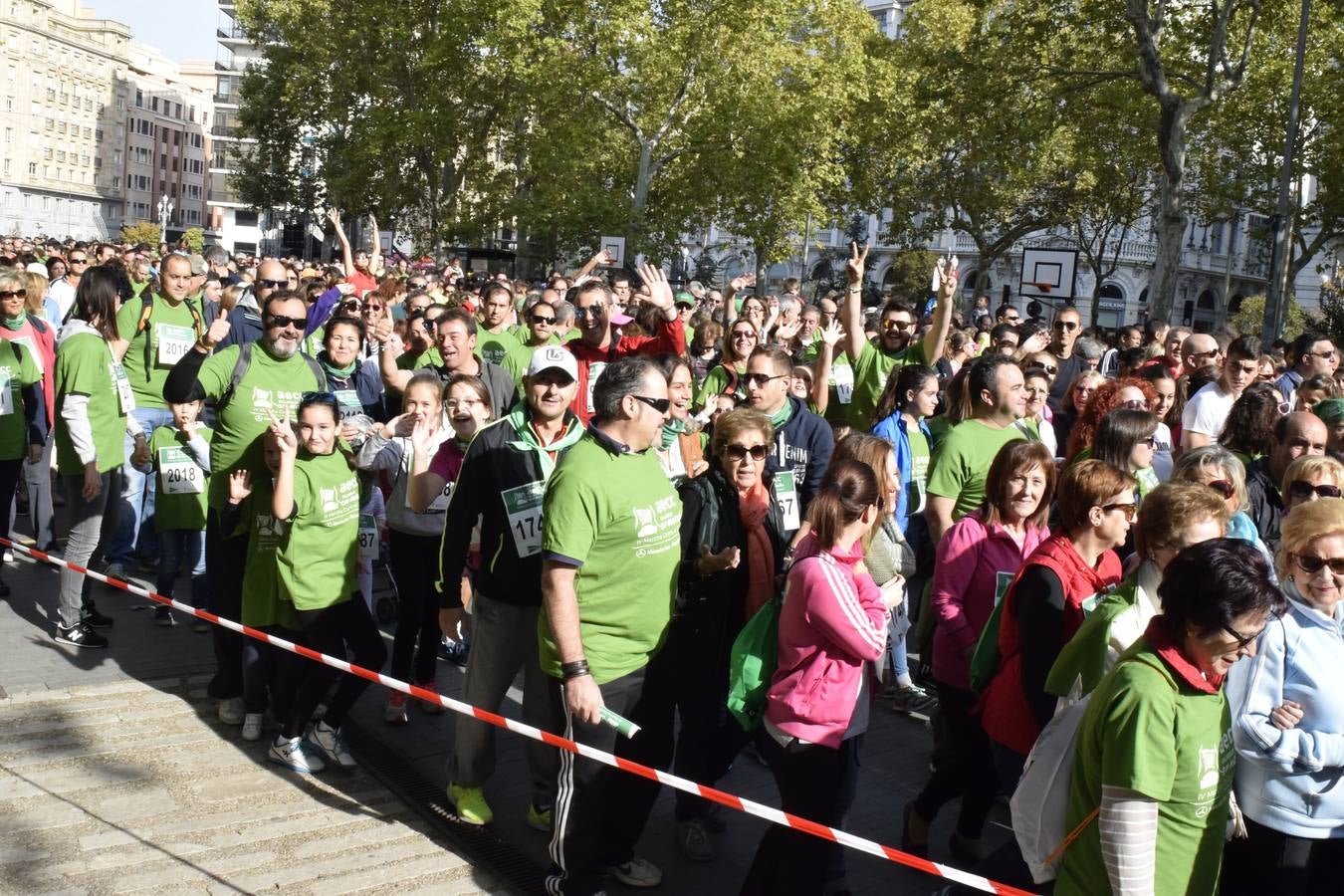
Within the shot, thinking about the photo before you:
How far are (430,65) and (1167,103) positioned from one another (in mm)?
24124

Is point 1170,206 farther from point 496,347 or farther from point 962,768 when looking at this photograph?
point 962,768

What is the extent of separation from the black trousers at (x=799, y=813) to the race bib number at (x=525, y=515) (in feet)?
4.01

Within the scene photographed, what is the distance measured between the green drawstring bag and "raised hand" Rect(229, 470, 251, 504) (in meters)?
2.53

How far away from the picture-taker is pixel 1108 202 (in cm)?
4506

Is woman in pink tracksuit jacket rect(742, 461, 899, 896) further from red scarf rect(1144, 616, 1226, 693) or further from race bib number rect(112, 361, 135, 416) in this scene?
race bib number rect(112, 361, 135, 416)

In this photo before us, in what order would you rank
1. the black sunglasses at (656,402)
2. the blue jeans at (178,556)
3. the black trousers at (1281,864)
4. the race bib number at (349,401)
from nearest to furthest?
the black trousers at (1281,864) → the black sunglasses at (656,402) → the race bib number at (349,401) → the blue jeans at (178,556)

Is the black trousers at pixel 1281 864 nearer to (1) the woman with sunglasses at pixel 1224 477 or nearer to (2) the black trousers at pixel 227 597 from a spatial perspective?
(1) the woman with sunglasses at pixel 1224 477

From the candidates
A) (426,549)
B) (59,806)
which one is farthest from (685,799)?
(59,806)

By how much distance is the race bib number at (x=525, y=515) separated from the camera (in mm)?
4910

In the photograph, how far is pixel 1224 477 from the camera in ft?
16.1

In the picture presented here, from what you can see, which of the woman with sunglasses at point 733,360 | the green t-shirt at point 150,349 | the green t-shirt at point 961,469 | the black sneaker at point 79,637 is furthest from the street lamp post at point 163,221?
the green t-shirt at point 961,469

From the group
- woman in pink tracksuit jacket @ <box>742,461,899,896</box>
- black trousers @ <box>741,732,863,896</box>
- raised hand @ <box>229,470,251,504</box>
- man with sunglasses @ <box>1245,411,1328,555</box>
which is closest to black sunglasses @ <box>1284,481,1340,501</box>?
man with sunglasses @ <box>1245,411,1328,555</box>

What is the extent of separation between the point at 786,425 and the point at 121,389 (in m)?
3.89

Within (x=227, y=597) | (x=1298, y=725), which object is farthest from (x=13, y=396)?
(x=1298, y=725)
